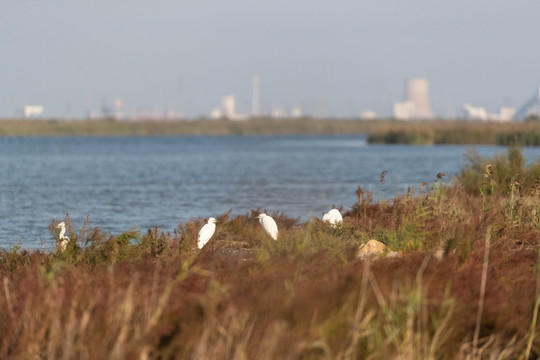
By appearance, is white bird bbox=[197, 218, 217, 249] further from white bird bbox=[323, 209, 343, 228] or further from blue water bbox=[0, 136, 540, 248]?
white bird bbox=[323, 209, 343, 228]

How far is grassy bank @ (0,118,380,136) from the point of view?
12119cm

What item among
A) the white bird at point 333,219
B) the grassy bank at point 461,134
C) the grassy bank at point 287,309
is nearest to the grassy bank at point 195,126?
the grassy bank at point 461,134

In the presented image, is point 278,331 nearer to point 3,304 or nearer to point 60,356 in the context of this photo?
point 60,356

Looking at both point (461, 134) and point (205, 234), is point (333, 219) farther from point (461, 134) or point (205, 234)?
point (461, 134)

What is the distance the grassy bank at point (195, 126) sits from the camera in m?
121

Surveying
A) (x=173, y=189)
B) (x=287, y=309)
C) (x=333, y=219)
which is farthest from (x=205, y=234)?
(x=173, y=189)

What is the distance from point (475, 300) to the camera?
5840mm

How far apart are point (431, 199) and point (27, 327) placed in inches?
285

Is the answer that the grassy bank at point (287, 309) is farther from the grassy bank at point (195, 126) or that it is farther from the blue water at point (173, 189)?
the grassy bank at point (195, 126)

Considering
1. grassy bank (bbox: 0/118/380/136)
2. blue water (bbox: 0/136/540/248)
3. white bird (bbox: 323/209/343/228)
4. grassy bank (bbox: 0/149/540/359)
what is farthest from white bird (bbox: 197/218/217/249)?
grassy bank (bbox: 0/118/380/136)

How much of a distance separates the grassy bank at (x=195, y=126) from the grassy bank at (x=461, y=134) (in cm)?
5466

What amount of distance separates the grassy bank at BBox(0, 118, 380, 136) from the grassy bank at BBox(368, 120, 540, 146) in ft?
179

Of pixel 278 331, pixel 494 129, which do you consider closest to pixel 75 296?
pixel 278 331

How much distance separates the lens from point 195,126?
438 feet
